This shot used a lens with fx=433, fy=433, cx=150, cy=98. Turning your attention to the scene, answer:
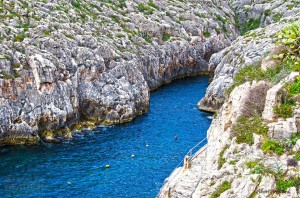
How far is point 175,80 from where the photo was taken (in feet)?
391

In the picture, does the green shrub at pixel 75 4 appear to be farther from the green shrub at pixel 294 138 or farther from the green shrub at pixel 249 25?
the green shrub at pixel 294 138

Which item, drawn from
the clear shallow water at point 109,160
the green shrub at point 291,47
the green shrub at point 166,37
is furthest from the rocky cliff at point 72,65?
the green shrub at point 291,47

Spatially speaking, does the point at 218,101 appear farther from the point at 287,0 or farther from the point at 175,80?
the point at 287,0

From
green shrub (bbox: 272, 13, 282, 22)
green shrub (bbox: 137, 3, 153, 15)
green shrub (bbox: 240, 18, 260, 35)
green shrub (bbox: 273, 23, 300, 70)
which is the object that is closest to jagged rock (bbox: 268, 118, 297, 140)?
green shrub (bbox: 273, 23, 300, 70)

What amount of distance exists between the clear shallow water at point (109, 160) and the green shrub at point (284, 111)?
2627 cm

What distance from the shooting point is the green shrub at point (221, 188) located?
96.9 feet

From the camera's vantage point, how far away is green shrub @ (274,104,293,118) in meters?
30.8

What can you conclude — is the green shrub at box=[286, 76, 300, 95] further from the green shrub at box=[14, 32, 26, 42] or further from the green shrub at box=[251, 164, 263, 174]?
the green shrub at box=[14, 32, 26, 42]

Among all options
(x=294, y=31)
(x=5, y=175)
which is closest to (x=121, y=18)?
(x=5, y=175)

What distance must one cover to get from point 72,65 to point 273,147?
185ft

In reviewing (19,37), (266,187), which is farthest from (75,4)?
(266,187)

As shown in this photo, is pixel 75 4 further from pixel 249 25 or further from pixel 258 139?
pixel 258 139

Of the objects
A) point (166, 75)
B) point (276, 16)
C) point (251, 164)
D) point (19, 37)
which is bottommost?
point (166, 75)

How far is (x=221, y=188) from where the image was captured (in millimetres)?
29766
